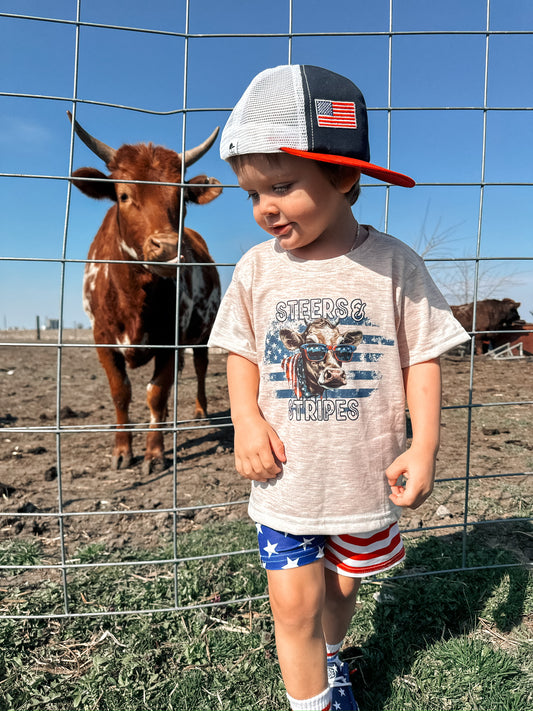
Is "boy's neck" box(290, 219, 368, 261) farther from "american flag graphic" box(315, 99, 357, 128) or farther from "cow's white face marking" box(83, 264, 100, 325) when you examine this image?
"cow's white face marking" box(83, 264, 100, 325)

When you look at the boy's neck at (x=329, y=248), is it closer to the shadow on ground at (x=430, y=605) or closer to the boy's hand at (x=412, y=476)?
the boy's hand at (x=412, y=476)

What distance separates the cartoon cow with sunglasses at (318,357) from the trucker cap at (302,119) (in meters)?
0.38

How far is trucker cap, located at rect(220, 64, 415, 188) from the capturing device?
1.13 meters

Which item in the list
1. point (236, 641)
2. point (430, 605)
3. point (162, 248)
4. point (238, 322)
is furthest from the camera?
point (162, 248)

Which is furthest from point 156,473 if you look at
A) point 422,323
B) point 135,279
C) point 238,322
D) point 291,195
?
point 291,195

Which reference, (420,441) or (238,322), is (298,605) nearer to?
(420,441)

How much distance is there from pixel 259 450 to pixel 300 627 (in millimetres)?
427

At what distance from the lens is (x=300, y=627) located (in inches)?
48.9

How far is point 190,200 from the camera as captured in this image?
14.8ft

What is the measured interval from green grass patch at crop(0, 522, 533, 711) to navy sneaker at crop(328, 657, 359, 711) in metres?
0.10

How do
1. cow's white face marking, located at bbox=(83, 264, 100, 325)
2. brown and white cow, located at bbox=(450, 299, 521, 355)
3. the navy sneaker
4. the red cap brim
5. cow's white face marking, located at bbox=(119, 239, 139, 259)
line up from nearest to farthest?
1. the red cap brim
2. the navy sneaker
3. cow's white face marking, located at bbox=(119, 239, 139, 259)
4. cow's white face marking, located at bbox=(83, 264, 100, 325)
5. brown and white cow, located at bbox=(450, 299, 521, 355)

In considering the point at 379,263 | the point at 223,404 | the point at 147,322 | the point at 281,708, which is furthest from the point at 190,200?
the point at 281,708

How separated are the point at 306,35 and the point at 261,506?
58.5 inches

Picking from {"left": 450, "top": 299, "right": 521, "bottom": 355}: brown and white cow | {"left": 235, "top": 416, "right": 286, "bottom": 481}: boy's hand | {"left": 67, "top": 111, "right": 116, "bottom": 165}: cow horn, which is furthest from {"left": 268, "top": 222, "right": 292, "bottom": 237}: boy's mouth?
{"left": 450, "top": 299, "right": 521, "bottom": 355}: brown and white cow
